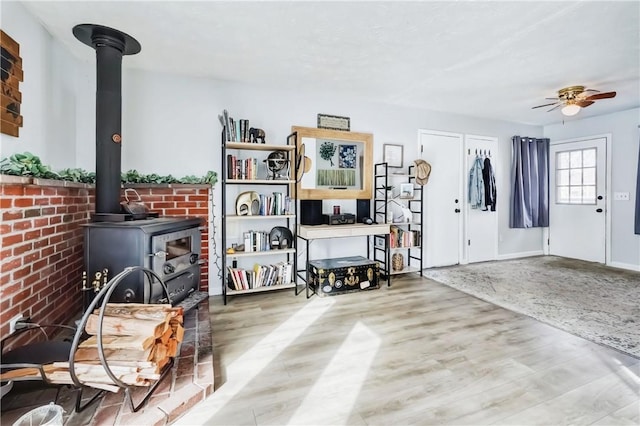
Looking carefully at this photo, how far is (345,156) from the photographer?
3850 millimetres

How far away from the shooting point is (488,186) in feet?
15.5

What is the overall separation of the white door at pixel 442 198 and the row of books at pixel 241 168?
247 cm

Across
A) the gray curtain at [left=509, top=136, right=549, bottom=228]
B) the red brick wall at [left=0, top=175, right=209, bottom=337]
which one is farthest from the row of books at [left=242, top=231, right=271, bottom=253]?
the gray curtain at [left=509, top=136, right=549, bottom=228]

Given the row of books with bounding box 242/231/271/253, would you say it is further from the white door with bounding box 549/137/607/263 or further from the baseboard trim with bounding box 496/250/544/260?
the white door with bounding box 549/137/607/263

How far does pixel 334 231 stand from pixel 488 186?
9.28 feet

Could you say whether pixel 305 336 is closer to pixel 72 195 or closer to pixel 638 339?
pixel 72 195

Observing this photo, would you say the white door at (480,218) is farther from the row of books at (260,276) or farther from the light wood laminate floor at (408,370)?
the row of books at (260,276)

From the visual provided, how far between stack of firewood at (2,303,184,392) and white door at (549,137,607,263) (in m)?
6.02

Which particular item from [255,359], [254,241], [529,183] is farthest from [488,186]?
[255,359]

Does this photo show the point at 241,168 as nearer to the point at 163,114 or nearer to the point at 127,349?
the point at 163,114

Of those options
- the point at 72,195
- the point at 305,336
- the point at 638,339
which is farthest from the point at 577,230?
the point at 72,195

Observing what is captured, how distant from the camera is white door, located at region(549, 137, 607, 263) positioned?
4.81 meters

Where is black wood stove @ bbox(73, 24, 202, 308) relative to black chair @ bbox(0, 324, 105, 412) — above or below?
above

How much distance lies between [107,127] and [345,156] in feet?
8.06
